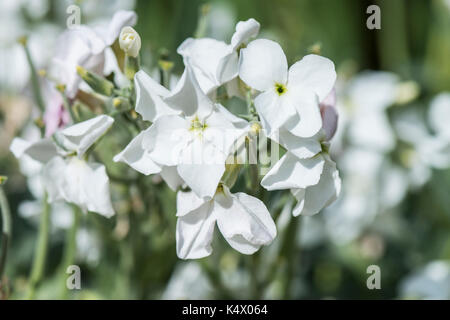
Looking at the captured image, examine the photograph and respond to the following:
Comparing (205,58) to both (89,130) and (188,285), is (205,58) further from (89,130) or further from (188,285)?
(188,285)

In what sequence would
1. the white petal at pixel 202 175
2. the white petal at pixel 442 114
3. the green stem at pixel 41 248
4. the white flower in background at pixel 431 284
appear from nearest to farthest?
the white petal at pixel 202 175 → the green stem at pixel 41 248 → the white flower in background at pixel 431 284 → the white petal at pixel 442 114

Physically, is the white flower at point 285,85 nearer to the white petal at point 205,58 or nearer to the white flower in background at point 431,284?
the white petal at point 205,58

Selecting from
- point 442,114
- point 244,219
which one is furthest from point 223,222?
point 442,114

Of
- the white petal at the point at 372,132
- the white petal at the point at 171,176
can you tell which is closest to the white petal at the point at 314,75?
the white petal at the point at 171,176

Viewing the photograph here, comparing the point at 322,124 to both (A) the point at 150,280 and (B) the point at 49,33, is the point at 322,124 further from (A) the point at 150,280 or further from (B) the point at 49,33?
(B) the point at 49,33

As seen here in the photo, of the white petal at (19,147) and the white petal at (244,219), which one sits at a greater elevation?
the white petal at (19,147)

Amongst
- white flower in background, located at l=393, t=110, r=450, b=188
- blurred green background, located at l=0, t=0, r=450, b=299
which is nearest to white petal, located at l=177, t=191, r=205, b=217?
blurred green background, located at l=0, t=0, r=450, b=299
